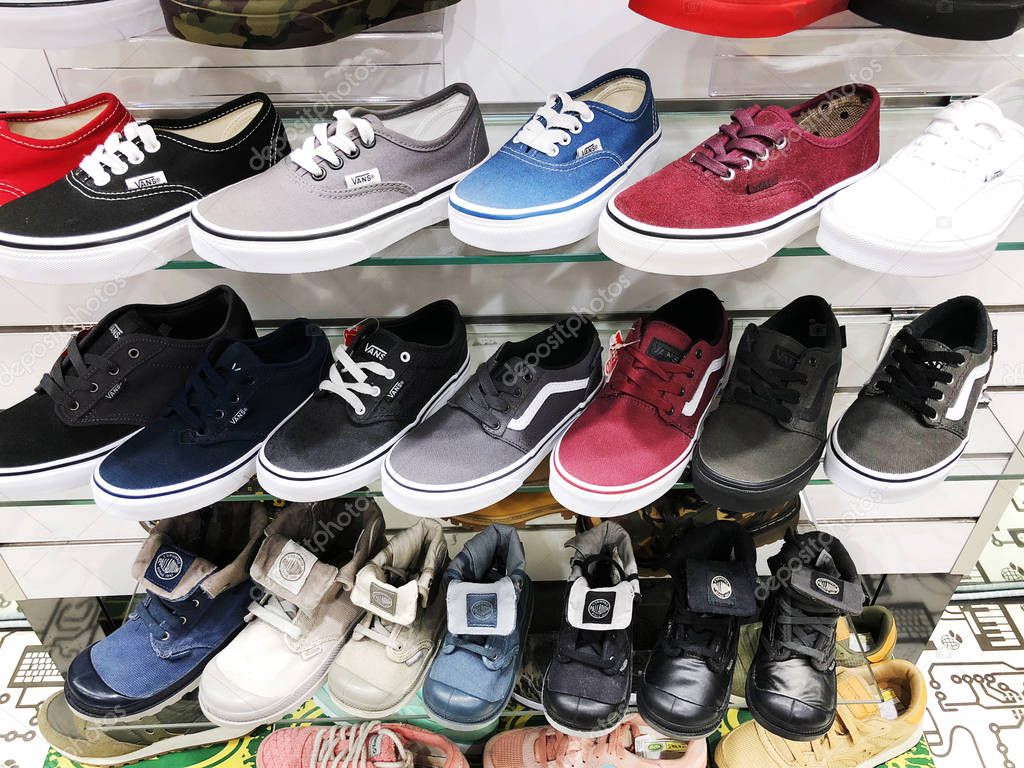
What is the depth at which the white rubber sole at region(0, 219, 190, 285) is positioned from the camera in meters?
0.73

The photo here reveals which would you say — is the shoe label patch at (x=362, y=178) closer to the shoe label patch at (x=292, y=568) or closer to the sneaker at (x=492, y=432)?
the sneaker at (x=492, y=432)

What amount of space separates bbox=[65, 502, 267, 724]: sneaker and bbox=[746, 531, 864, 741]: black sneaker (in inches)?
32.2

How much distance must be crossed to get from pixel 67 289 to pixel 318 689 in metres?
0.76

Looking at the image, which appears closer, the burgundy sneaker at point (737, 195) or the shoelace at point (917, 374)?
the burgundy sneaker at point (737, 195)

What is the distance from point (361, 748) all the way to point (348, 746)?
2 cm

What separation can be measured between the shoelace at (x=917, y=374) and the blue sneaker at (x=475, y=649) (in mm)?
605

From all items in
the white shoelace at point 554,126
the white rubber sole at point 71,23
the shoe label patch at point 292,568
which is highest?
the white rubber sole at point 71,23

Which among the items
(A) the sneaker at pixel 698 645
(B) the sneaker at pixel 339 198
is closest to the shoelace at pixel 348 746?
(A) the sneaker at pixel 698 645

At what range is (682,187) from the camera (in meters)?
0.77

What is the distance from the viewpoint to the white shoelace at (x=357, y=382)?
916mm

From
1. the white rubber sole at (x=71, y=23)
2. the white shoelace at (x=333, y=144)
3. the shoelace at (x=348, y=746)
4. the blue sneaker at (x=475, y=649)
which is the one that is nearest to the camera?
the white rubber sole at (x=71, y=23)

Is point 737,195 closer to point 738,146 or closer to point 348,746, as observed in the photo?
point 738,146

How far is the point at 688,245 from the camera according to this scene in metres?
0.75

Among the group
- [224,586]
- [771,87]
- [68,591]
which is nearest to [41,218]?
[224,586]
